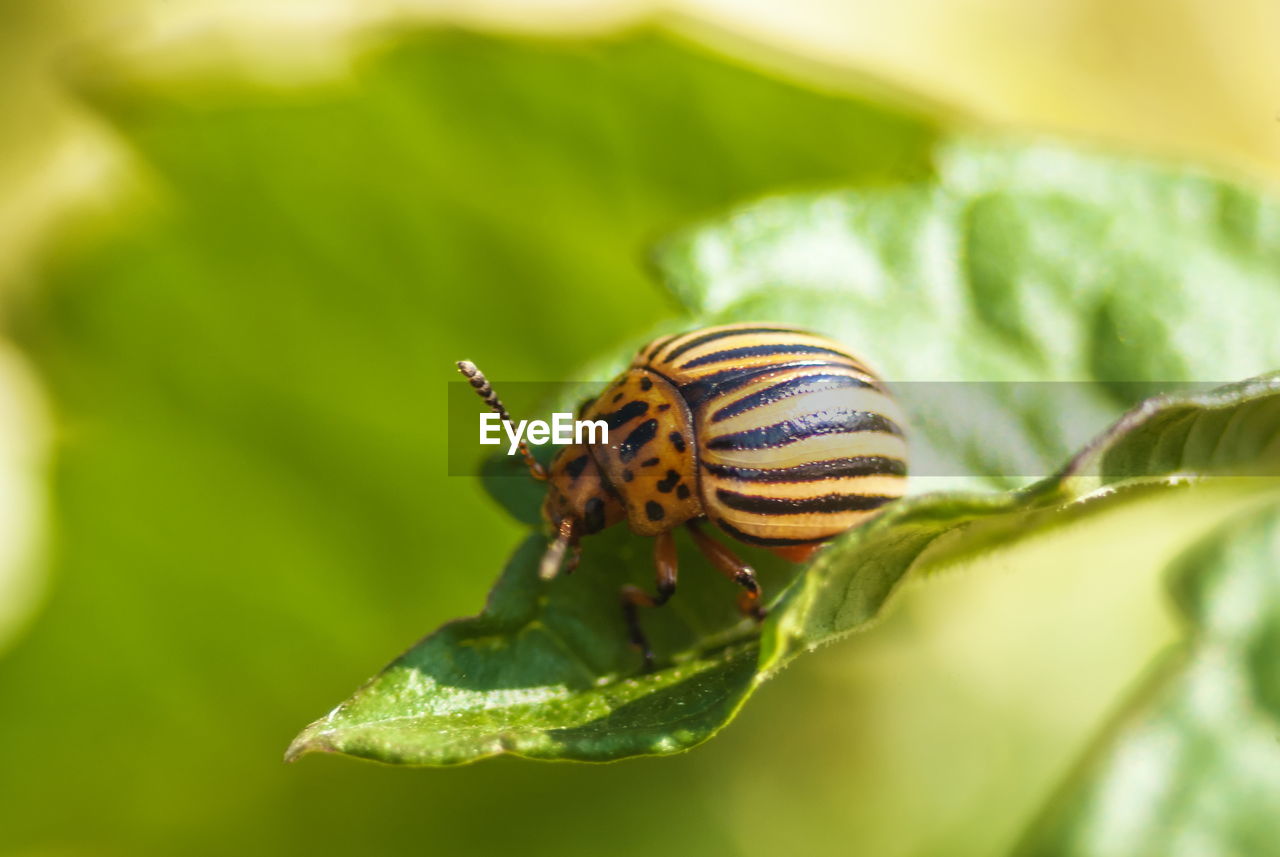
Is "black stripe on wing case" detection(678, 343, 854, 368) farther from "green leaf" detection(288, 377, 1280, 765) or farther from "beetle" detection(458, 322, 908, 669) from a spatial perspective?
"green leaf" detection(288, 377, 1280, 765)

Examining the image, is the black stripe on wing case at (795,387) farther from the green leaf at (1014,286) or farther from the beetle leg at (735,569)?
the beetle leg at (735,569)

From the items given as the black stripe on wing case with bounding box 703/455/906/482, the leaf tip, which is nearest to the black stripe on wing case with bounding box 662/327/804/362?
the black stripe on wing case with bounding box 703/455/906/482

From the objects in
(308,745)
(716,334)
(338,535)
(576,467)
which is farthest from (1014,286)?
(338,535)

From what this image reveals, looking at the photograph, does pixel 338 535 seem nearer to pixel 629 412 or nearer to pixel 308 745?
pixel 629 412


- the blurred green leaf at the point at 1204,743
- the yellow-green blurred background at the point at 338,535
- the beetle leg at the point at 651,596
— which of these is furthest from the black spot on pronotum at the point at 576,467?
the blurred green leaf at the point at 1204,743

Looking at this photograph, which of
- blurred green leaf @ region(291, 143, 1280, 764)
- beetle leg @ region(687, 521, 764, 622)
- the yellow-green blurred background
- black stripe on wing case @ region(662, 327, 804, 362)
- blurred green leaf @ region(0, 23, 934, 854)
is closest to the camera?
blurred green leaf @ region(291, 143, 1280, 764)

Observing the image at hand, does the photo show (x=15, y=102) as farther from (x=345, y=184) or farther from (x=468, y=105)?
(x=468, y=105)
